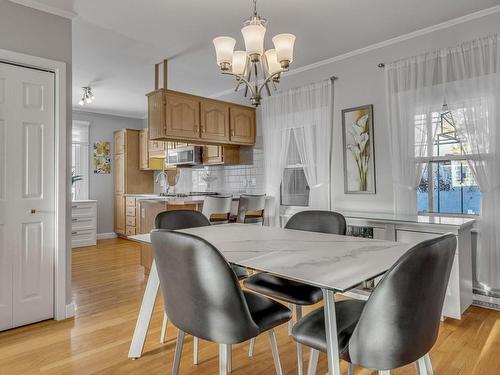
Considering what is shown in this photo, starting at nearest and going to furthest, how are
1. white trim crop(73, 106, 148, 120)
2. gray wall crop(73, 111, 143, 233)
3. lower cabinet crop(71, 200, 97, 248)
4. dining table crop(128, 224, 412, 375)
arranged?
1. dining table crop(128, 224, 412, 375)
2. lower cabinet crop(71, 200, 97, 248)
3. white trim crop(73, 106, 148, 120)
4. gray wall crop(73, 111, 143, 233)

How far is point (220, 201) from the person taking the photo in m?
3.55

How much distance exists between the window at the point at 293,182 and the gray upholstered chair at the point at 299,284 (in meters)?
1.78

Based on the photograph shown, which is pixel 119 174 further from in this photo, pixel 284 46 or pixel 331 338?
pixel 331 338

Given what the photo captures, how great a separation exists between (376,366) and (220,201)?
103 inches

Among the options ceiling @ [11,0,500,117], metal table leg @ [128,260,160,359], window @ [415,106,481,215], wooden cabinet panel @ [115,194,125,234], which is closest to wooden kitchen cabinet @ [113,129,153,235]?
wooden cabinet panel @ [115,194,125,234]

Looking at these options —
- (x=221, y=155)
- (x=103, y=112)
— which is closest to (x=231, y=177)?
(x=221, y=155)

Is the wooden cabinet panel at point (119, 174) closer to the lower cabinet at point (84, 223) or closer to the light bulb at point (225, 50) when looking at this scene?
the lower cabinet at point (84, 223)

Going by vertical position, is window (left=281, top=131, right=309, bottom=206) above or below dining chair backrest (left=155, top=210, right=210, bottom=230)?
above

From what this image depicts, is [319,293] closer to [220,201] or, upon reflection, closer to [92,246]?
[220,201]

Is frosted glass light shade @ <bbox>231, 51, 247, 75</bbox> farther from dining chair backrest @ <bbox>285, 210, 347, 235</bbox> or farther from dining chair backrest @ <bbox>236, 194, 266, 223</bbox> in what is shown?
dining chair backrest @ <bbox>236, 194, 266, 223</bbox>

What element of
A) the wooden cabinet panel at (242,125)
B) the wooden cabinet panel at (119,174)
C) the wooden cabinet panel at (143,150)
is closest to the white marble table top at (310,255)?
the wooden cabinet panel at (242,125)

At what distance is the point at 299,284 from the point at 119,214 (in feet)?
17.7


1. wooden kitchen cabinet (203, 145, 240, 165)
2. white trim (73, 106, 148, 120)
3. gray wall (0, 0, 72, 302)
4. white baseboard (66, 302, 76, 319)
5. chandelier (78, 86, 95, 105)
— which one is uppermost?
white trim (73, 106, 148, 120)

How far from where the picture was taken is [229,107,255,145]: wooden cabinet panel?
4.52 metres
